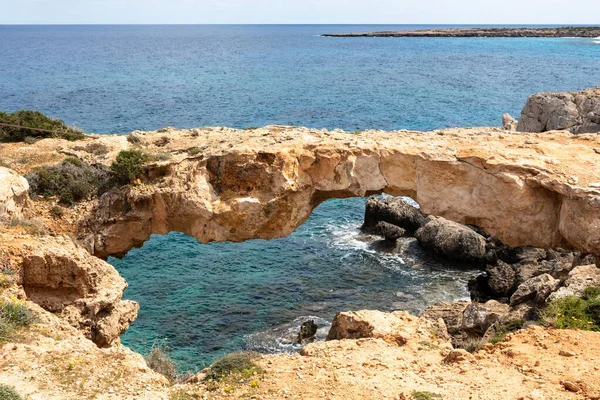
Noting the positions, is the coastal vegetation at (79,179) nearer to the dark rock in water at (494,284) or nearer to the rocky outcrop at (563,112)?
the dark rock in water at (494,284)

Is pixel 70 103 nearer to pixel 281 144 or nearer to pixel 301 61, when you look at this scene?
pixel 281 144

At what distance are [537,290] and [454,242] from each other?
1152 centimetres

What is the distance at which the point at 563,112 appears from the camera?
3844 cm

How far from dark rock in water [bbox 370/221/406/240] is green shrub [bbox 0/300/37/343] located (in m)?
24.5

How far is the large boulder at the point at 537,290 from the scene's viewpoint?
19.3 metres

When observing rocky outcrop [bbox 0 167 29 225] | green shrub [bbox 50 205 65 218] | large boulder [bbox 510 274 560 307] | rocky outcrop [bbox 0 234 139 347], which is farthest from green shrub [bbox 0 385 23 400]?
large boulder [bbox 510 274 560 307]

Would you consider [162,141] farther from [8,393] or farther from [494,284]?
[494,284]

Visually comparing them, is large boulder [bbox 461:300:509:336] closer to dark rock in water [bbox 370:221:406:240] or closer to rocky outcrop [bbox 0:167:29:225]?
dark rock in water [bbox 370:221:406:240]

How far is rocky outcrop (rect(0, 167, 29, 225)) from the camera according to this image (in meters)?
16.1

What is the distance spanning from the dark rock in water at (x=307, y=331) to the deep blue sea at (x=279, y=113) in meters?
0.70

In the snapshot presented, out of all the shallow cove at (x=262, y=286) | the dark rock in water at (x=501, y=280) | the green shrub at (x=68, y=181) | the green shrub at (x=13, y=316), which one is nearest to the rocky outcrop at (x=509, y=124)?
the shallow cove at (x=262, y=286)

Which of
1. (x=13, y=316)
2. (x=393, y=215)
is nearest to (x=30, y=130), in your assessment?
(x=13, y=316)

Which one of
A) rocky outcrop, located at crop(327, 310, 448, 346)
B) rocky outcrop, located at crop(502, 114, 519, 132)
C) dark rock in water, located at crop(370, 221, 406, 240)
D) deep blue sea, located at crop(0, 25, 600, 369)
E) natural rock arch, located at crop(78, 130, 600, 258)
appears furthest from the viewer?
rocky outcrop, located at crop(502, 114, 519, 132)

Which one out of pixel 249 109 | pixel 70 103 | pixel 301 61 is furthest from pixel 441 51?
pixel 70 103
